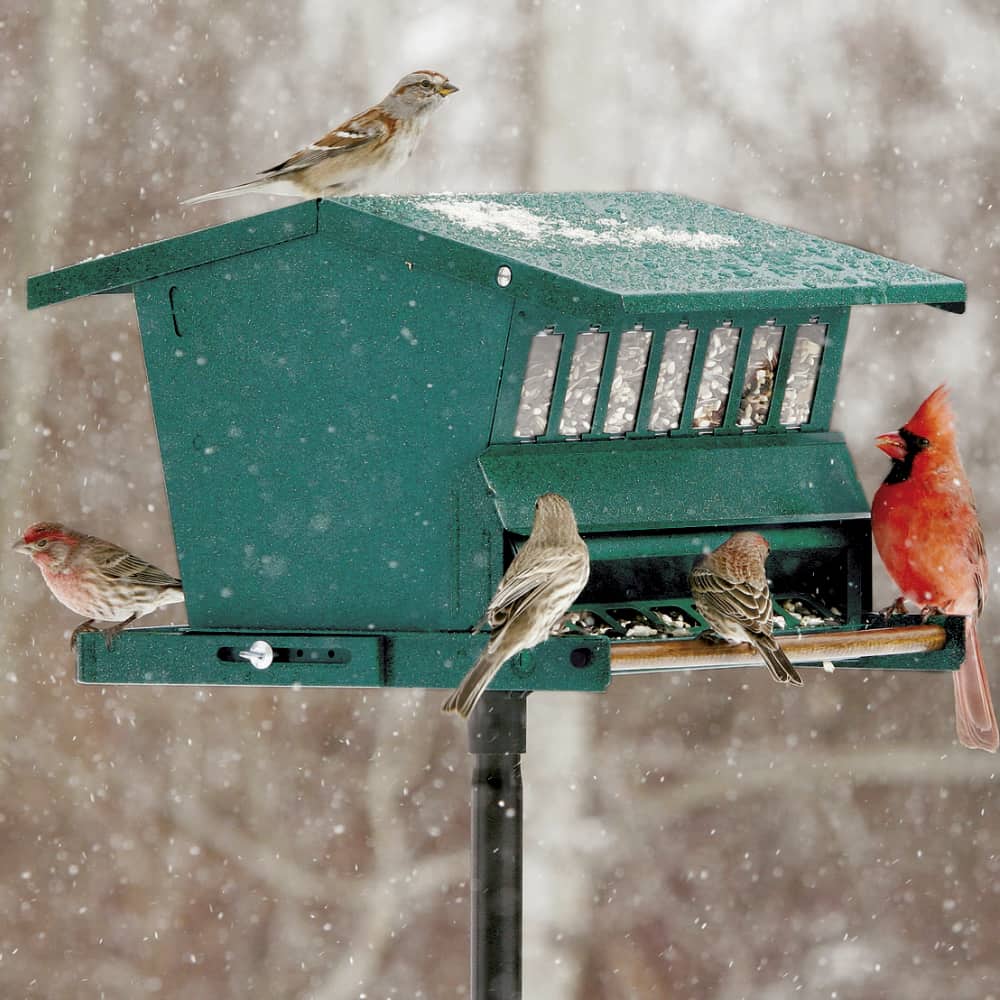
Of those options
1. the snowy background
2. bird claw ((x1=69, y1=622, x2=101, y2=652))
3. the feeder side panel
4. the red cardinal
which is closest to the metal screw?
the feeder side panel

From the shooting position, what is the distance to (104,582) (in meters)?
6.64

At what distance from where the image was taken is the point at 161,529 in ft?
35.3

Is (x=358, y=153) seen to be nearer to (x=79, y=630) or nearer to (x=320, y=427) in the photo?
(x=320, y=427)

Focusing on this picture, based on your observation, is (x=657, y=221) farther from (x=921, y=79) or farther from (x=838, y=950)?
(x=838, y=950)

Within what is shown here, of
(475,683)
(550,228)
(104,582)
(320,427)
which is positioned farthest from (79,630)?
(550,228)

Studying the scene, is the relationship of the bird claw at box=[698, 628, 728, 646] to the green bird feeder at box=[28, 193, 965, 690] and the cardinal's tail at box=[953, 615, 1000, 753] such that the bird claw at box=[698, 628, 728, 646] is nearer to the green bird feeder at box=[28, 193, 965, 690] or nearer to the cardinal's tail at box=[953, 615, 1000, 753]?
the green bird feeder at box=[28, 193, 965, 690]

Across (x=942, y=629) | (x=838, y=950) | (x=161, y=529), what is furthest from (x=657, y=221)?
(x=838, y=950)

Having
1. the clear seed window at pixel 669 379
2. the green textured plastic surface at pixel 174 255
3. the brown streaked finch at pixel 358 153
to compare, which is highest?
the brown streaked finch at pixel 358 153

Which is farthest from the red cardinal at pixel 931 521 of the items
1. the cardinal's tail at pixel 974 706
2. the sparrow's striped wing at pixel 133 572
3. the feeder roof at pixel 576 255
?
the sparrow's striped wing at pixel 133 572

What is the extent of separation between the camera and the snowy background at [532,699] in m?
10.9

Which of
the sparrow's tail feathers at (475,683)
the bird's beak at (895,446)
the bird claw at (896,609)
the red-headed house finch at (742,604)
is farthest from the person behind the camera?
the bird's beak at (895,446)

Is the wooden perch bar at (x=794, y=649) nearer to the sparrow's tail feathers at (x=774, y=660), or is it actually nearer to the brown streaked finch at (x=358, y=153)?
the sparrow's tail feathers at (x=774, y=660)

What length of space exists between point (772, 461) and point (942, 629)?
0.62 m

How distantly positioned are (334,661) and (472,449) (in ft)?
2.09
